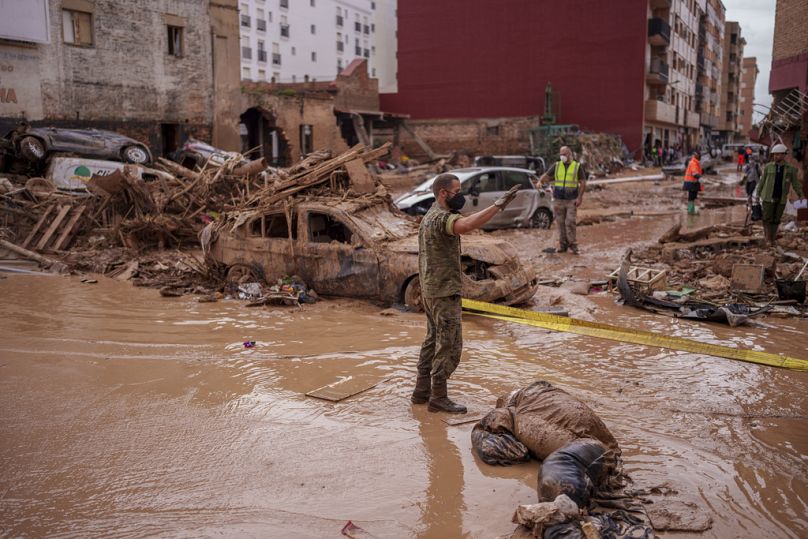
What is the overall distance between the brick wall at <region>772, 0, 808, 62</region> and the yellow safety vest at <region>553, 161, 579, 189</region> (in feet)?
23.9

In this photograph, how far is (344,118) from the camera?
38062mm

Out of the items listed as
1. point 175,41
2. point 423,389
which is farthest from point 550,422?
point 175,41

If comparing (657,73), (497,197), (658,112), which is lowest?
(497,197)

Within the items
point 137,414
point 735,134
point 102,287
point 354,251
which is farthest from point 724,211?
point 735,134

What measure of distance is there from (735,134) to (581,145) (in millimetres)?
66147

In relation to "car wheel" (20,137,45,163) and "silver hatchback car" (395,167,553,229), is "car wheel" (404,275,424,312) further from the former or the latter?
"car wheel" (20,137,45,163)

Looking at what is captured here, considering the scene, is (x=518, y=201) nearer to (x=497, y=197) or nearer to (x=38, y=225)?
(x=497, y=197)

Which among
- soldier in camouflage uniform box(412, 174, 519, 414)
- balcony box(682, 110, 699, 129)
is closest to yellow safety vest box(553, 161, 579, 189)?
soldier in camouflage uniform box(412, 174, 519, 414)

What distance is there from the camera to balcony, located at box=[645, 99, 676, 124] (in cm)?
4234

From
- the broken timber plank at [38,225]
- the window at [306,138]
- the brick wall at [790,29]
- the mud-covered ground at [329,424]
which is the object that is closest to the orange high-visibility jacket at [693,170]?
the brick wall at [790,29]

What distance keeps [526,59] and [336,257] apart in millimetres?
36077

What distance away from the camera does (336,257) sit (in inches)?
370

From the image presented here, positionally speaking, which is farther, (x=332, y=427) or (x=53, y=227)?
(x=53, y=227)

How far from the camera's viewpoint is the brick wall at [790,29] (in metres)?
15.8
